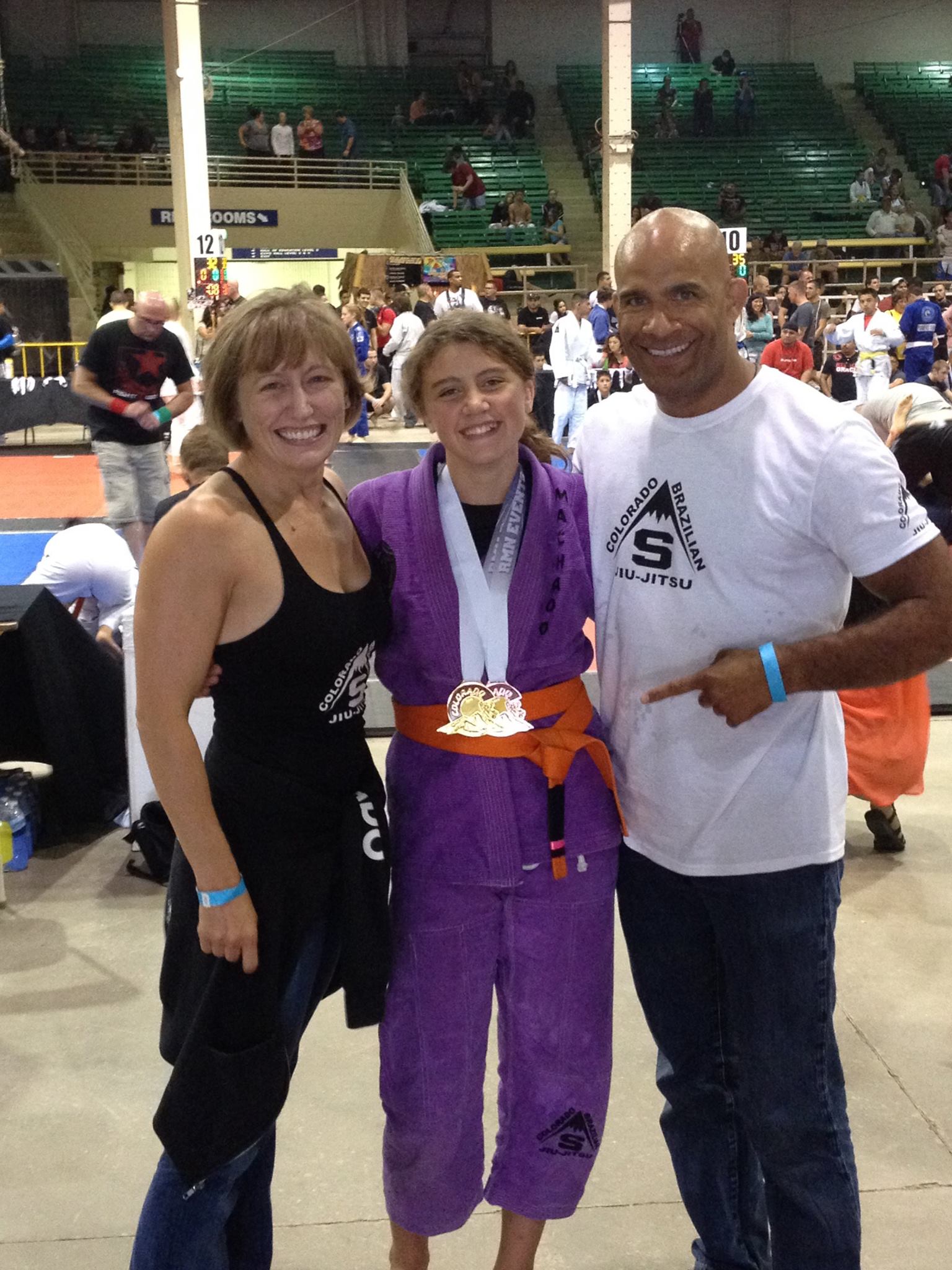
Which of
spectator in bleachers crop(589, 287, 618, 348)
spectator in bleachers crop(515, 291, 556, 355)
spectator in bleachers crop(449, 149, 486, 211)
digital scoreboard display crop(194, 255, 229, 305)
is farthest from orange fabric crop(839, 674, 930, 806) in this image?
spectator in bleachers crop(449, 149, 486, 211)

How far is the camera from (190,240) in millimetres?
16359

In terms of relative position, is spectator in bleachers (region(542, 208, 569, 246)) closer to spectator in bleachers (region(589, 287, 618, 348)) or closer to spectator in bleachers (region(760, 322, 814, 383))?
spectator in bleachers (region(589, 287, 618, 348))

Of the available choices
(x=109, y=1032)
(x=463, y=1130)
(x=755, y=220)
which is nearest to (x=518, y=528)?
(x=463, y=1130)

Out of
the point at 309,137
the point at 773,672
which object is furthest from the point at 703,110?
the point at 773,672

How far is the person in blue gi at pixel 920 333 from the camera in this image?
14594 millimetres

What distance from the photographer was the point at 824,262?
20.9m

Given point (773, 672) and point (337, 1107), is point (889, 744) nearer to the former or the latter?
point (337, 1107)

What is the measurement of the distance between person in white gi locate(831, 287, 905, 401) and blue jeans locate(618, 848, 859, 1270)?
13099 mm

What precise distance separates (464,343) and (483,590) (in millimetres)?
391

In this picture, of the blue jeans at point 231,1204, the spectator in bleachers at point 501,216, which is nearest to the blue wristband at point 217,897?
the blue jeans at point 231,1204

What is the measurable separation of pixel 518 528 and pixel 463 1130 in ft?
3.23

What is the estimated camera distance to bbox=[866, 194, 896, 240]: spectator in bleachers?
24.3 metres

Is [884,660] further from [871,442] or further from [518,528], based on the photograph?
[518,528]

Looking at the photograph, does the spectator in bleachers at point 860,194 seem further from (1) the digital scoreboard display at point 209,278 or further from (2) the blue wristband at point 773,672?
(2) the blue wristband at point 773,672
